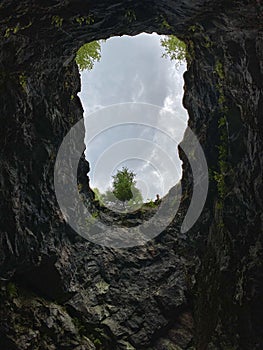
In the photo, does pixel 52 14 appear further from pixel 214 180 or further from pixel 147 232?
pixel 147 232

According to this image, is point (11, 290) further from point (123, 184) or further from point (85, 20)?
point (123, 184)

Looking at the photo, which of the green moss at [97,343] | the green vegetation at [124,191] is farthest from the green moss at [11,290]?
the green vegetation at [124,191]

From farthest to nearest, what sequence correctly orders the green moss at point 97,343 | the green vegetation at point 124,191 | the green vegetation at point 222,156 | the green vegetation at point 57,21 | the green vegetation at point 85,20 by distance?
1. the green vegetation at point 124,191
2. the green moss at point 97,343
3. the green vegetation at point 222,156
4. the green vegetation at point 85,20
5. the green vegetation at point 57,21

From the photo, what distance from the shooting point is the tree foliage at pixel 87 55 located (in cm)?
1488

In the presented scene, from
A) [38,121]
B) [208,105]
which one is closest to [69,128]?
[38,121]

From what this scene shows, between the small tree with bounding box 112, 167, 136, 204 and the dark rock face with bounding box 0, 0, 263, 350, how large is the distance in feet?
25.7

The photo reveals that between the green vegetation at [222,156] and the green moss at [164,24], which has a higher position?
the green moss at [164,24]

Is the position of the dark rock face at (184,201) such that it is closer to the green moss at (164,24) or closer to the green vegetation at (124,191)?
the green moss at (164,24)

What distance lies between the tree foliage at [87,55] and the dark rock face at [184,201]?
84 cm

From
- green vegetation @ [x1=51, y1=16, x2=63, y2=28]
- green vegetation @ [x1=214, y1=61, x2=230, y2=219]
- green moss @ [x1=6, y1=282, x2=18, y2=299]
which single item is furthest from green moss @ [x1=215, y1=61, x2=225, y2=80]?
green moss @ [x1=6, y1=282, x2=18, y2=299]

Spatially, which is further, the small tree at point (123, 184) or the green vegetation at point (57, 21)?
the small tree at point (123, 184)

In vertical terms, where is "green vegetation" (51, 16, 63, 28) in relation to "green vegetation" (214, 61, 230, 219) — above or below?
below

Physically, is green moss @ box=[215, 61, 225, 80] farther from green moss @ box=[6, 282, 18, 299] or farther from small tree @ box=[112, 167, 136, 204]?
small tree @ box=[112, 167, 136, 204]

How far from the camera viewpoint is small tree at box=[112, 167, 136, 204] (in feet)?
79.8
